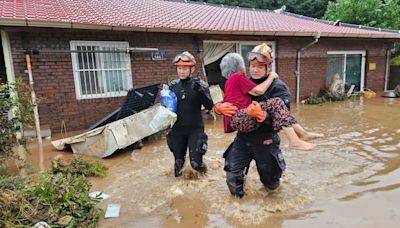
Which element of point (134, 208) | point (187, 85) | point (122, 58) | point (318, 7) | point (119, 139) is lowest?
point (134, 208)

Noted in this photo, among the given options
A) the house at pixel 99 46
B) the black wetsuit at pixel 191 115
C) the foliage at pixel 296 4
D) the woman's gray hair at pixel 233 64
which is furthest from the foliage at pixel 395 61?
the woman's gray hair at pixel 233 64

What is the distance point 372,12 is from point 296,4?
392 inches

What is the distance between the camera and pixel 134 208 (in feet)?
11.0

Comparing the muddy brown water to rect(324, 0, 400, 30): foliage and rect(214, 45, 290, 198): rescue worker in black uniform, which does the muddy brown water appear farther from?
rect(324, 0, 400, 30): foliage

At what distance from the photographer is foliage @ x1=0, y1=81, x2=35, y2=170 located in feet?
13.1

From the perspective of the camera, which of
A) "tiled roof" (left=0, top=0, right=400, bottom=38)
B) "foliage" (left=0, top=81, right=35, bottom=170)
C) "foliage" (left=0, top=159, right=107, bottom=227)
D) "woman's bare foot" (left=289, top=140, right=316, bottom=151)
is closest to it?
"foliage" (left=0, top=159, right=107, bottom=227)

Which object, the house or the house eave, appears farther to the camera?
the house

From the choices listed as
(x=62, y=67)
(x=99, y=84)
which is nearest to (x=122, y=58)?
(x=99, y=84)

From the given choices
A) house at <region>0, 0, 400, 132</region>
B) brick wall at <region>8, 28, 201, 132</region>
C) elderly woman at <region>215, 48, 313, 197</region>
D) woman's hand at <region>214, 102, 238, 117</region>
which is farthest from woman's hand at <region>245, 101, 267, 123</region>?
brick wall at <region>8, 28, 201, 132</region>

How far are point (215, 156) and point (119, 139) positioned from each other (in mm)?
1676

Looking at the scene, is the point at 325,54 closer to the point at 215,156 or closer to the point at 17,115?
the point at 215,156

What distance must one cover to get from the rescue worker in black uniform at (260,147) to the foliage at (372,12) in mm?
17125

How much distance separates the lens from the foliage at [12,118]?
3984mm

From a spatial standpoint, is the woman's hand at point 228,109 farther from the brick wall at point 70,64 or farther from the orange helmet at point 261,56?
the brick wall at point 70,64
